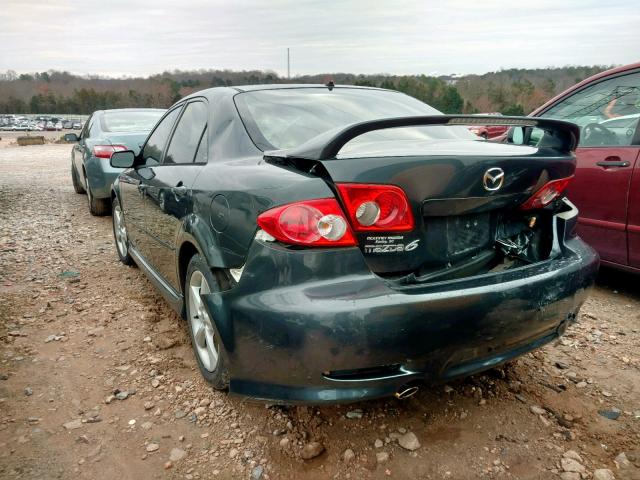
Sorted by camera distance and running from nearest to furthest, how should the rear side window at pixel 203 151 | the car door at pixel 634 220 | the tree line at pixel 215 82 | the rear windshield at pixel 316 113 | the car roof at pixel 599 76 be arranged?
1. the rear windshield at pixel 316 113
2. the rear side window at pixel 203 151
3. the car door at pixel 634 220
4. the car roof at pixel 599 76
5. the tree line at pixel 215 82

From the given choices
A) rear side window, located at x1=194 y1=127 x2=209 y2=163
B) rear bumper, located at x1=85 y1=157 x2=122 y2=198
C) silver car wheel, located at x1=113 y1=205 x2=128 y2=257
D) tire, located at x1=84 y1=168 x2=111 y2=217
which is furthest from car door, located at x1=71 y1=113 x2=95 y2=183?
rear side window, located at x1=194 y1=127 x2=209 y2=163

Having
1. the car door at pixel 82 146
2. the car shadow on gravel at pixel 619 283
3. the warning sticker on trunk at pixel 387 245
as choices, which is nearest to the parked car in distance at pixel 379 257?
the warning sticker on trunk at pixel 387 245

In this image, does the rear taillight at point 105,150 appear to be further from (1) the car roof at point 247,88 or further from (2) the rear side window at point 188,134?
(1) the car roof at point 247,88

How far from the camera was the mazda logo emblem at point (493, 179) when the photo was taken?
1888 millimetres

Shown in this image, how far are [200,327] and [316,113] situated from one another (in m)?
1.27

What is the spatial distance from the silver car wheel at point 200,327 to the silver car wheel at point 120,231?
213 centimetres

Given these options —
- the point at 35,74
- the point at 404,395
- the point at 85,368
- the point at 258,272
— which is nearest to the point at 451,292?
the point at 404,395

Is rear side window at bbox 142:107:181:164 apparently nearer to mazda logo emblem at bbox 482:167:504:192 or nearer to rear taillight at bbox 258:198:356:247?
rear taillight at bbox 258:198:356:247

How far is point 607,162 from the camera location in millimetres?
3500

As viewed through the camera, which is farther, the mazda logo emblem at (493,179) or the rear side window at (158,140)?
the rear side window at (158,140)

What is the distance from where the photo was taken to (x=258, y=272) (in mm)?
1811

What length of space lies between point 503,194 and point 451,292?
1.65 ft

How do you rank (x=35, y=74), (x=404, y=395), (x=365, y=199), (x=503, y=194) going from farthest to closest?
(x=35, y=74) < (x=503, y=194) < (x=404, y=395) < (x=365, y=199)

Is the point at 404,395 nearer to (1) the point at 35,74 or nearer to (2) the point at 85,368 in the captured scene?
(2) the point at 85,368
